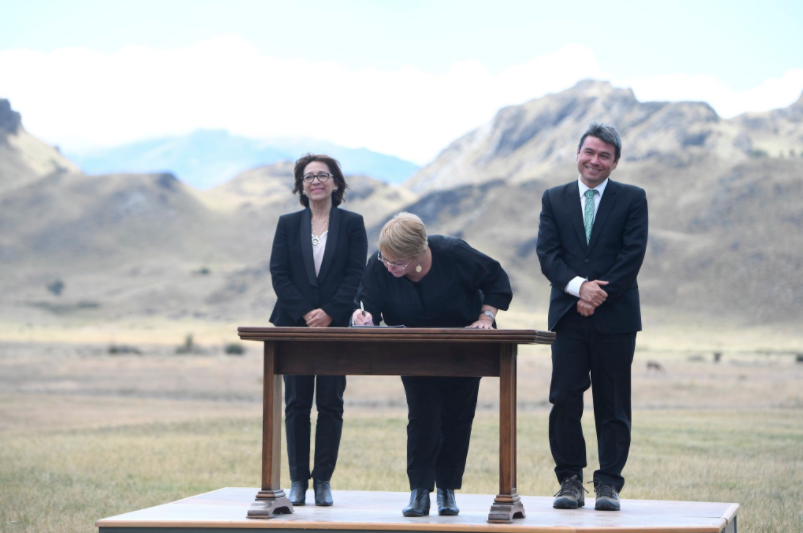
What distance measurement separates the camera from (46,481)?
32.8ft

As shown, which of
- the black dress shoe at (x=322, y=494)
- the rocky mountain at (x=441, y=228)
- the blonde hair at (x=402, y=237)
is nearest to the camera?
the blonde hair at (x=402, y=237)

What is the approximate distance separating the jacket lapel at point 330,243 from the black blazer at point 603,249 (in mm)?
1360

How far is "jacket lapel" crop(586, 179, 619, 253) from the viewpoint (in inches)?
234

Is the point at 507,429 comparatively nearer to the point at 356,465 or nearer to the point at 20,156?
the point at 356,465

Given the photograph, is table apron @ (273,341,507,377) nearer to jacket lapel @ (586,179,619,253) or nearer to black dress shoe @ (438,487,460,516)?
black dress shoe @ (438,487,460,516)

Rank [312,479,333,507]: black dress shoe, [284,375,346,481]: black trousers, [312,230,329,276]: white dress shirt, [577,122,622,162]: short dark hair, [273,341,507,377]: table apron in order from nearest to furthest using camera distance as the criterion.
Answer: [273,341,507,377]: table apron, [577,122,622,162]: short dark hair, [312,479,333,507]: black dress shoe, [284,375,346,481]: black trousers, [312,230,329,276]: white dress shirt

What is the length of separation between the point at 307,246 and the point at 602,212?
192 centimetres

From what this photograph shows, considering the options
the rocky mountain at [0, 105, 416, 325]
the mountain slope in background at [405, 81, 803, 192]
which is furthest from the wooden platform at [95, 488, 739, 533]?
the mountain slope in background at [405, 81, 803, 192]

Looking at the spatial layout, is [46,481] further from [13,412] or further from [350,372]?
[13,412]

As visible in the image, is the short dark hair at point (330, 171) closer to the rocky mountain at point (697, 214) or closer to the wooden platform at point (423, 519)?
the wooden platform at point (423, 519)

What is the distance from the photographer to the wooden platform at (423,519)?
16.1ft

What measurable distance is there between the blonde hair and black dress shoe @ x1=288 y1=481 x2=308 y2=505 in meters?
1.80

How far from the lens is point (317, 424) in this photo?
6301mm

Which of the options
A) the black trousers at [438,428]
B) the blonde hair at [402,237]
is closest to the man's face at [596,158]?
the blonde hair at [402,237]
